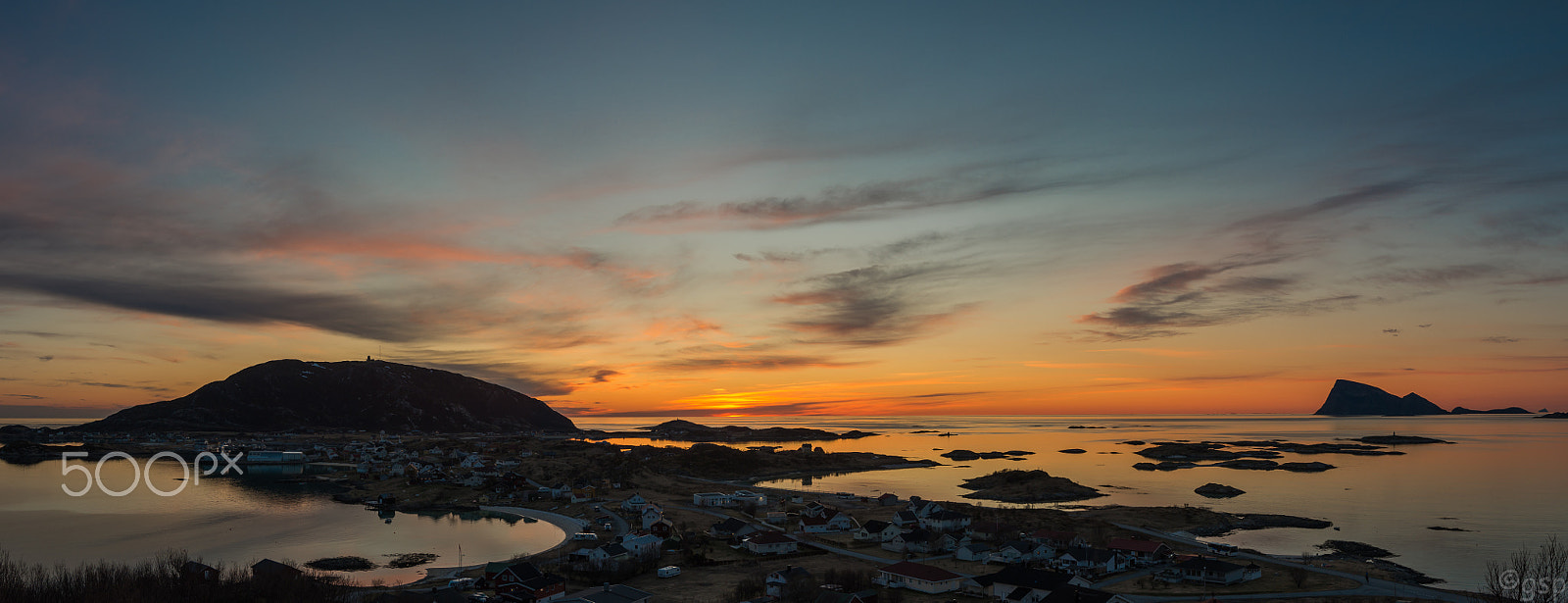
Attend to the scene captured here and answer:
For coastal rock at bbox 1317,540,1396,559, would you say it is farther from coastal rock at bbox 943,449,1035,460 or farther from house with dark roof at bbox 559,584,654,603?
coastal rock at bbox 943,449,1035,460

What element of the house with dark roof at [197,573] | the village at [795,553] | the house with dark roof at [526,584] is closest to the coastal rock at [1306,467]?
the village at [795,553]

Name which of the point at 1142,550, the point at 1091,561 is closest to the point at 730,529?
the point at 1091,561

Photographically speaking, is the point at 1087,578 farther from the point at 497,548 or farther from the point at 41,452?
the point at 41,452

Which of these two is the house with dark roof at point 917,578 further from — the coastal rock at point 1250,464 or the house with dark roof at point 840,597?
the coastal rock at point 1250,464

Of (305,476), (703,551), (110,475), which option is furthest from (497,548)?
(110,475)

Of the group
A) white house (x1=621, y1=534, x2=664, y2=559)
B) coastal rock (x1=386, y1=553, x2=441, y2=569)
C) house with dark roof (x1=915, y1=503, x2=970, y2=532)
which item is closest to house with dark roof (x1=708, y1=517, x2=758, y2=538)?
white house (x1=621, y1=534, x2=664, y2=559)

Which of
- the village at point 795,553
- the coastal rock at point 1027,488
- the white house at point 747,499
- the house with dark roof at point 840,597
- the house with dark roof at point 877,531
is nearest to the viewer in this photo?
the house with dark roof at point 840,597

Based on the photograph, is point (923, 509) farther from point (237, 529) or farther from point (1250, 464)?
point (1250, 464)
